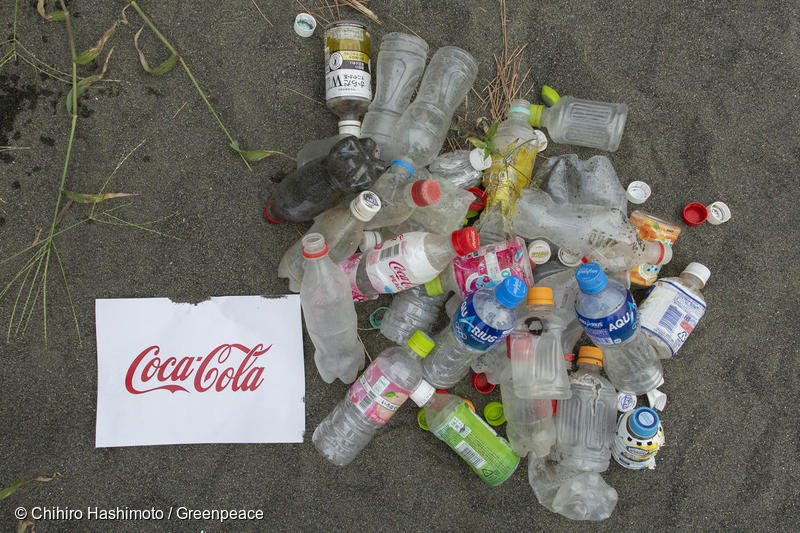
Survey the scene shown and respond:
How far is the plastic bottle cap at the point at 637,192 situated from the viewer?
68.0 inches

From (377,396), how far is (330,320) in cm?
27

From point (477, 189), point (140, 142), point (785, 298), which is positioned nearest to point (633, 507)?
point (785, 298)

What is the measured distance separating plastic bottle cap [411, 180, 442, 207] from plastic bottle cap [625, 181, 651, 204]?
758 mm

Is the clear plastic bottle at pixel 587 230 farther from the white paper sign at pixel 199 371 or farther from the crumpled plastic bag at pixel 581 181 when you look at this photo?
the white paper sign at pixel 199 371

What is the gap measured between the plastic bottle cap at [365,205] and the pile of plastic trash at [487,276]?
72 millimetres

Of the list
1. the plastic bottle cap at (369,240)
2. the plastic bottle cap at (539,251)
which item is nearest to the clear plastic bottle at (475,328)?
the plastic bottle cap at (539,251)

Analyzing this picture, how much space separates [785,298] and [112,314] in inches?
88.1

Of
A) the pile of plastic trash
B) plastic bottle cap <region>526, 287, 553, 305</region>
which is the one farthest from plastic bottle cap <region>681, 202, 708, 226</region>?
plastic bottle cap <region>526, 287, 553, 305</region>

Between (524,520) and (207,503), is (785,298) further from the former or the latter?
(207,503)

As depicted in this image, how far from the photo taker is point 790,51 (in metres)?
1.85

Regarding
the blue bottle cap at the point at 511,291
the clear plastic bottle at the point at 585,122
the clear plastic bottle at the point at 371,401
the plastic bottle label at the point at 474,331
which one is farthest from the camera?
the clear plastic bottle at the point at 585,122

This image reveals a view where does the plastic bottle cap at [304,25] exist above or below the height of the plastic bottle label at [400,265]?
above

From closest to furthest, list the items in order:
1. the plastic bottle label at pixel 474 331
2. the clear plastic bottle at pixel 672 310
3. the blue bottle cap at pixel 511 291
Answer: the blue bottle cap at pixel 511 291 → the plastic bottle label at pixel 474 331 → the clear plastic bottle at pixel 672 310

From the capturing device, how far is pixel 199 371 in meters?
1.63
